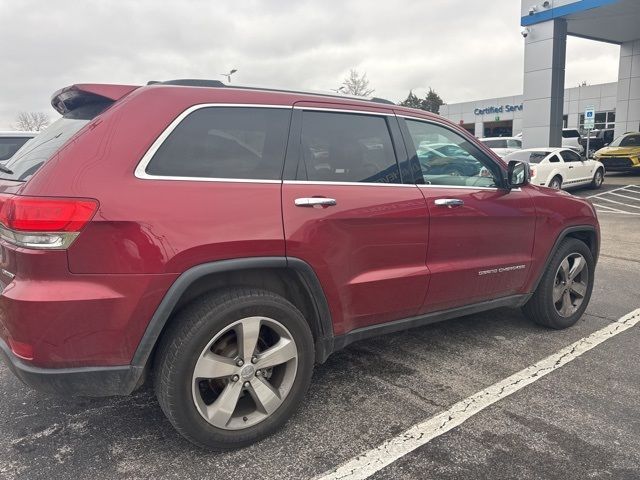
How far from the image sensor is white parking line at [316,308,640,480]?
2.39 meters

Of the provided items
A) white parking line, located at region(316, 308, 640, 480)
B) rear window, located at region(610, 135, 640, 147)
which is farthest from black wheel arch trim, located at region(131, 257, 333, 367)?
rear window, located at region(610, 135, 640, 147)

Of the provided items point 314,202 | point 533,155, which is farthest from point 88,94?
point 533,155

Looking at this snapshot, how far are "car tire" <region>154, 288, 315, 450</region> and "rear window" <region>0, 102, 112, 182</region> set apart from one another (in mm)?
986

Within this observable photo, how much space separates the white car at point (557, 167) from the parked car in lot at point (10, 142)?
40.9 ft

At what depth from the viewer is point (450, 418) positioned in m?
2.83

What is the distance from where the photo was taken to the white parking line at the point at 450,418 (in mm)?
2393

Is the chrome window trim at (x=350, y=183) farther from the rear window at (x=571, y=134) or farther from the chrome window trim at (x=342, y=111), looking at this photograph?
the rear window at (x=571, y=134)

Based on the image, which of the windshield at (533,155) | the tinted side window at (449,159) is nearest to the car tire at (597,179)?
the windshield at (533,155)

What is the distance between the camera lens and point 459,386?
3.21 meters

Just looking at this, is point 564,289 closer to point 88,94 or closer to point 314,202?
point 314,202

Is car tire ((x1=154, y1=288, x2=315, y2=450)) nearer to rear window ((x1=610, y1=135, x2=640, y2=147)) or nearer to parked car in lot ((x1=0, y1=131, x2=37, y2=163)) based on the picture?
parked car in lot ((x1=0, y1=131, x2=37, y2=163))

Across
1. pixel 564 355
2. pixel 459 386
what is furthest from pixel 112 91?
pixel 564 355

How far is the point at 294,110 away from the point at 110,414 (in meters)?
→ 2.06

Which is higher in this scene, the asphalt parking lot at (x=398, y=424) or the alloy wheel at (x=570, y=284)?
the alloy wheel at (x=570, y=284)
